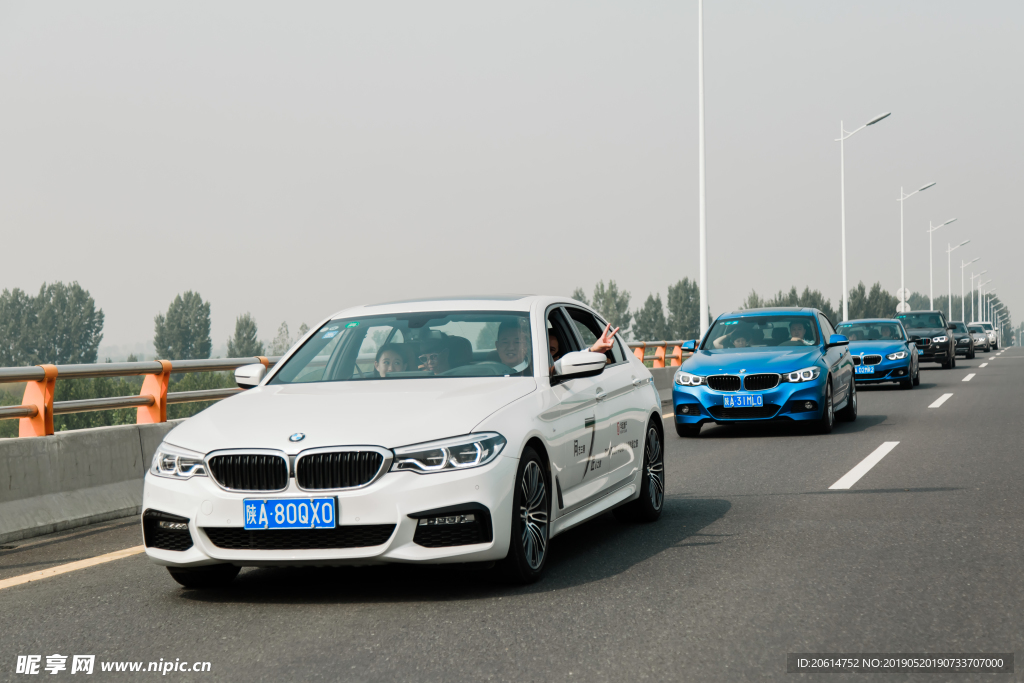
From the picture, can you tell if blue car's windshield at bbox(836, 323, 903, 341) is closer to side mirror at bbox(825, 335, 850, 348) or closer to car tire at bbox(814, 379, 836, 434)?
side mirror at bbox(825, 335, 850, 348)

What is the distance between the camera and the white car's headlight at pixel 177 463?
543 centimetres

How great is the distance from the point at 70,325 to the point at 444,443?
478ft

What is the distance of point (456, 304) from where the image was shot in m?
7.05

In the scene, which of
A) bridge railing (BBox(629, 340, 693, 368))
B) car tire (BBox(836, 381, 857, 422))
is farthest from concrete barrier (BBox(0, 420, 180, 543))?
bridge railing (BBox(629, 340, 693, 368))

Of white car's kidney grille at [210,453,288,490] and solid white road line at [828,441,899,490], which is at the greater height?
white car's kidney grille at [210,453,288,490]

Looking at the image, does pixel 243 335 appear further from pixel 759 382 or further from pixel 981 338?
pixel 759 382

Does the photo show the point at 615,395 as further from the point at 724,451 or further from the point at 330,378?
the point at 724,451

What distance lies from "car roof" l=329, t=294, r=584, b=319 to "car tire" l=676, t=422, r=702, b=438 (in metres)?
7.26

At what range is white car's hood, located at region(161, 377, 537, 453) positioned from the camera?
5.36 m

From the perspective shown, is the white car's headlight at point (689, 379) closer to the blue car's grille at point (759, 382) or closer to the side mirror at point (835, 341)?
the blue car's grille at point (759, 382)

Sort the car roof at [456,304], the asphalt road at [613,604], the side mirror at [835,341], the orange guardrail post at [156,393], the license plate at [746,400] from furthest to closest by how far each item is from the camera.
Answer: the side mirror at [835,341] → the license plate at [746,400] → the orange guardrail post at [156,393] → the car roof at [456,304] → the asphalt road at [613,604]

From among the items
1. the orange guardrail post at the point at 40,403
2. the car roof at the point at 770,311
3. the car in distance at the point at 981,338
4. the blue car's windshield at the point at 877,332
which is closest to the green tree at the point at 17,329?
the car in distance at the point at 981,338

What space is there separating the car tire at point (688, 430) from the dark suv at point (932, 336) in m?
20.1

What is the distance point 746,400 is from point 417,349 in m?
7.93
